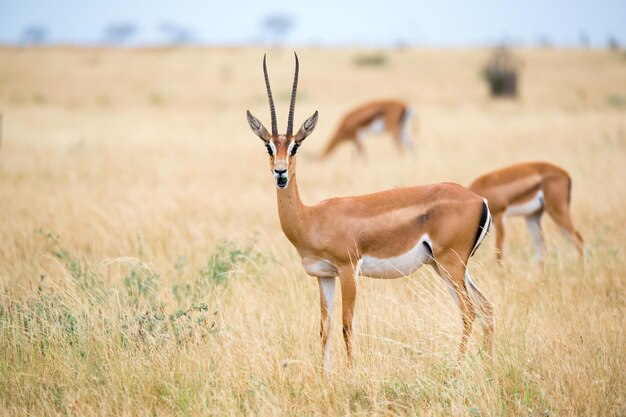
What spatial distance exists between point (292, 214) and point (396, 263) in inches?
28.3

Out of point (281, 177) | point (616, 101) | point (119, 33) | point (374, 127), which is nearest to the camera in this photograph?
point (281, 177)

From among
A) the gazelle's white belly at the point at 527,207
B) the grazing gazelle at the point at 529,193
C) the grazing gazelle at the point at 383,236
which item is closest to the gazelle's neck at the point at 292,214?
the grazing gazelle at the point at 383,236

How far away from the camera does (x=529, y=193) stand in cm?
692

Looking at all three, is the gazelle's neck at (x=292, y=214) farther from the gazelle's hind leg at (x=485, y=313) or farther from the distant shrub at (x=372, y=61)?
the distant shrub at (x=372, y=61)

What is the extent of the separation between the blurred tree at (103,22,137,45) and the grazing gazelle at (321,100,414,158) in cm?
9439

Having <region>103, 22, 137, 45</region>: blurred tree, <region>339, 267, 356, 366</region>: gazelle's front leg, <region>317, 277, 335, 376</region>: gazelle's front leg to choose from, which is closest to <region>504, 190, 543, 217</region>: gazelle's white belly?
<region>317, 277, 335, 376</region>: gazelle's front leg

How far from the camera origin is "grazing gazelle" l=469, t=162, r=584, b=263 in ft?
22.3

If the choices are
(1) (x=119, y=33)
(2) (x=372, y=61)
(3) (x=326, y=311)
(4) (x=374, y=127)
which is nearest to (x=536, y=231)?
(3) (x=326, y=311)

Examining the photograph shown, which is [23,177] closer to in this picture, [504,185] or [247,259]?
[247,259]

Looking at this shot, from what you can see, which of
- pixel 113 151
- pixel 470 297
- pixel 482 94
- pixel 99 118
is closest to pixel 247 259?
pixel 470 297

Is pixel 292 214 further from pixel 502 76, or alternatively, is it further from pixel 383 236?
pixel 502 76

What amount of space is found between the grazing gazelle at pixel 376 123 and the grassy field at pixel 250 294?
25.1 inches

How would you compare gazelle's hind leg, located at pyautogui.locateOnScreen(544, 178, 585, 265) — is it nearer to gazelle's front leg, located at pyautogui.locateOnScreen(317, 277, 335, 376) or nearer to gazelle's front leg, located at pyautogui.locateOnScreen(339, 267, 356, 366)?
gazelle's front leg, located at pyautogui.locateOnScreen(317, 277, 335, 376)

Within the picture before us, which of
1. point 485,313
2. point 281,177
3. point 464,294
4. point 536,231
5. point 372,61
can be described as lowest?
point 485,313
